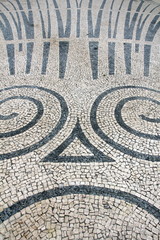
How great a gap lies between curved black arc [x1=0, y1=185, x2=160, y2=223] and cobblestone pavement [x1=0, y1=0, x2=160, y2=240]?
1 centimetres

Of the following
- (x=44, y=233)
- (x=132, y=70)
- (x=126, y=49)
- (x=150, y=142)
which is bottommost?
(x=44, y=233)

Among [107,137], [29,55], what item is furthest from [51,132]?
[29,55]

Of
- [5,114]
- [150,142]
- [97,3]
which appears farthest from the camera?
[97,3]

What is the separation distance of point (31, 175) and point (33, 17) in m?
5.36

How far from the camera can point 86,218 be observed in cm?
295

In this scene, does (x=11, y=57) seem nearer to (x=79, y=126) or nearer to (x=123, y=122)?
(x=79, y=126)

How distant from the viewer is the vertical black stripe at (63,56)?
5.43 m

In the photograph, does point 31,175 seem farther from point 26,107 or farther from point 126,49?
point 126,49

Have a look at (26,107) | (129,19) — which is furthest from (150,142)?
(129,19)

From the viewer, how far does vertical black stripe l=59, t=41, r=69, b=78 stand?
543 centimetres

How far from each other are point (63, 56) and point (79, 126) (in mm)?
2308

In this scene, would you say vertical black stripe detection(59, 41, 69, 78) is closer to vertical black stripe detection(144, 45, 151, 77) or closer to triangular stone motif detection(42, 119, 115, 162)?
vertical black stripe detection(144, 45, 151, 77)

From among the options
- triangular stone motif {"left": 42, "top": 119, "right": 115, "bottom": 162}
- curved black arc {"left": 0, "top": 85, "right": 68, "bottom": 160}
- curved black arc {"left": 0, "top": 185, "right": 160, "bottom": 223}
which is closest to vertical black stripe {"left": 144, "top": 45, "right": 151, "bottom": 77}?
curved black arc {"left": 0, "top": 85, "right": 68, "bottom": 160}

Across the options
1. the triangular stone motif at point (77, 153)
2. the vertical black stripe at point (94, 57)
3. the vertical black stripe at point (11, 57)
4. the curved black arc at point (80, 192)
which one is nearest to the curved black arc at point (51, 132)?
the triangular stone motif at point (77, 153)
